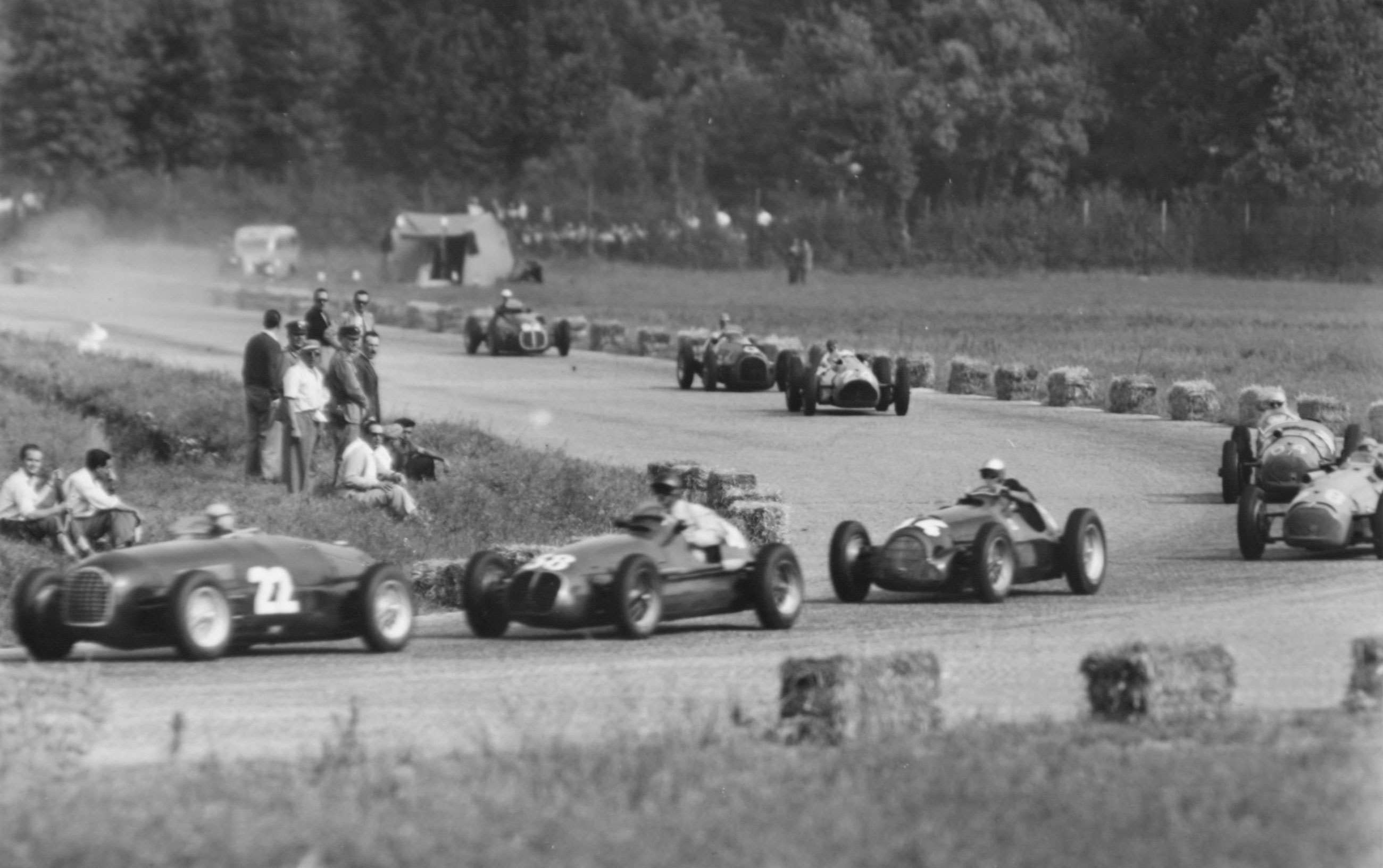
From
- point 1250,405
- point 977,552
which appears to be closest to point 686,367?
point 1250,405

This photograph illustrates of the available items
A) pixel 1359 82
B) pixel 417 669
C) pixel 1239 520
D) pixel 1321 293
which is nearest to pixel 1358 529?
pixel 1239 520

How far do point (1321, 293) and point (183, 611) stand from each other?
4286cm

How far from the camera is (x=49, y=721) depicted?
33.2 feet

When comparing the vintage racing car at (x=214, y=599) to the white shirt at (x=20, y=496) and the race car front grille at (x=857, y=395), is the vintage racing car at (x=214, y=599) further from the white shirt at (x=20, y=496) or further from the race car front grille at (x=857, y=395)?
the race car front grille at (x=857, y=395)

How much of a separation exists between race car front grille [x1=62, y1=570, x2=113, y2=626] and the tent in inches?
2048

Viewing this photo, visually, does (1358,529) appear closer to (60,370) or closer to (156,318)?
(60,370)

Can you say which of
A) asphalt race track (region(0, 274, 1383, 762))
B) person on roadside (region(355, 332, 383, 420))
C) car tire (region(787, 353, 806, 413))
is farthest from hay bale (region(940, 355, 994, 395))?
person on roadside (region(355, 332, 383, 420))

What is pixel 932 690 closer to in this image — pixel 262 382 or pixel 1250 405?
pixel 262 382

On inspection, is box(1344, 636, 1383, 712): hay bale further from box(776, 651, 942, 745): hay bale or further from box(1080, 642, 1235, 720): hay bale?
box(776, 651, 942, 745): hay bale

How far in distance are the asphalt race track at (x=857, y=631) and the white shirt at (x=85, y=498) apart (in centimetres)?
391

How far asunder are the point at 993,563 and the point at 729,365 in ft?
59.0

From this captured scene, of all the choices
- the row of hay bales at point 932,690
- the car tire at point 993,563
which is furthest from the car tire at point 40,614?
the car tire at point 993,563

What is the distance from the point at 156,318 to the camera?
51188mm

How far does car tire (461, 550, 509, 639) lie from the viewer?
14.7 m
